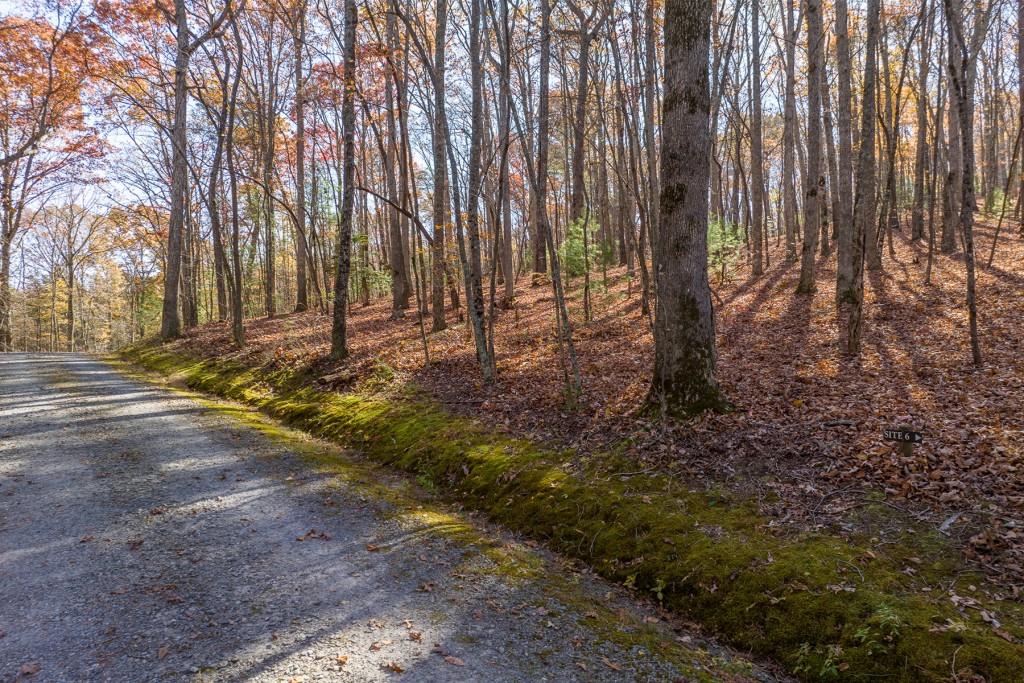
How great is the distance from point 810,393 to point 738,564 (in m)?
3.87

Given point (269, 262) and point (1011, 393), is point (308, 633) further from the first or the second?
point (269, 262)

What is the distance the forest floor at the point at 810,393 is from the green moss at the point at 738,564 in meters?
0.33

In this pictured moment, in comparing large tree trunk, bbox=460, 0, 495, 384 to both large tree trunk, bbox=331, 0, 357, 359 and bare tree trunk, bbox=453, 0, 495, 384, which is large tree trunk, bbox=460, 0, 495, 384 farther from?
large tree trunk, bbox=331, 0, 357, 359

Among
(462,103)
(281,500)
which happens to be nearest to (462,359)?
(281,500)

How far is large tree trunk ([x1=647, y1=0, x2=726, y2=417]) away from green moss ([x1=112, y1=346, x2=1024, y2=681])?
142 cm

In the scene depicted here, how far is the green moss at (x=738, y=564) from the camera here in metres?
3.54

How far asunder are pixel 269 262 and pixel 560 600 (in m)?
23.0

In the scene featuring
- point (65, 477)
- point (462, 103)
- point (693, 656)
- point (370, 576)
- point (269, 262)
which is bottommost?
point (693, 656)

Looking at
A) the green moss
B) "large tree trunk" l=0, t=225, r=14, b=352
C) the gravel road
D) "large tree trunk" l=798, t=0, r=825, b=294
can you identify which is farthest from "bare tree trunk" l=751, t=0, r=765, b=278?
"large tree trunk" l=0, t=225, r=14, b=352

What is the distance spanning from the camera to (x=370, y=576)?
15.3ft

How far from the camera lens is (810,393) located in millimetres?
7469

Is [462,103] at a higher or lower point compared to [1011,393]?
higher

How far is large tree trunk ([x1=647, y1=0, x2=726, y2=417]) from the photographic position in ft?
21.8

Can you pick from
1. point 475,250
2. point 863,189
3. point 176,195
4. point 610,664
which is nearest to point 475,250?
point 475,250
